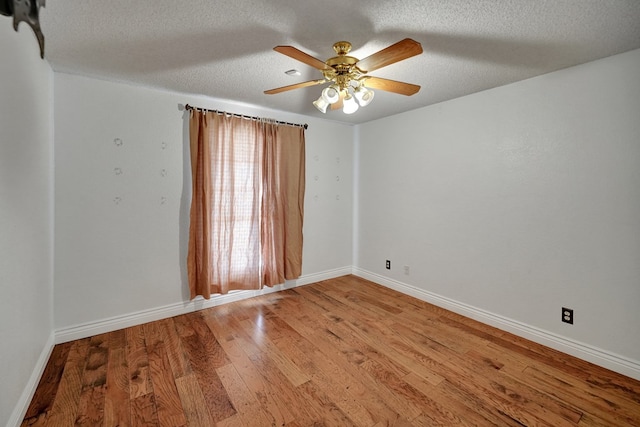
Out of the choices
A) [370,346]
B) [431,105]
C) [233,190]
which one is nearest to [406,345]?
[370,346]

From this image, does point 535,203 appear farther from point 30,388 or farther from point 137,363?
point 30,388

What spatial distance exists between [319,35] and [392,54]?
51cm

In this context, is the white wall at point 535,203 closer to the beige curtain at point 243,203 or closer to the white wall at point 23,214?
the beige curtain at point 243,203

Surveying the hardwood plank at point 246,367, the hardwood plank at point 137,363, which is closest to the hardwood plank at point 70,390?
the hardwood plank at point 137,363

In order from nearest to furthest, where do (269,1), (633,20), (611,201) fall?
(269,1) → (633,20) → (611,201)

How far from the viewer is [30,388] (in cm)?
177

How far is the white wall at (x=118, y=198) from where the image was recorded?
7.95 ft

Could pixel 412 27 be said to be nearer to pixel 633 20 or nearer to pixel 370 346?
pixel 633 20

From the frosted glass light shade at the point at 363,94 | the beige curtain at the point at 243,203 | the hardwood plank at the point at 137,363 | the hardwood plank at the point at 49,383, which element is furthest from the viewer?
the beige curtain at the point at 243,203

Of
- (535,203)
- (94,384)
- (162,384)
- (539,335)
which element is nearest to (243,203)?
(162,384)

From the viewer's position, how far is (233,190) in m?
3.16

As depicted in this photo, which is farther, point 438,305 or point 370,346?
point 438,305

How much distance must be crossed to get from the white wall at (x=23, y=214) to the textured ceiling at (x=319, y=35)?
0.99 feet

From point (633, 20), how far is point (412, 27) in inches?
49.4
